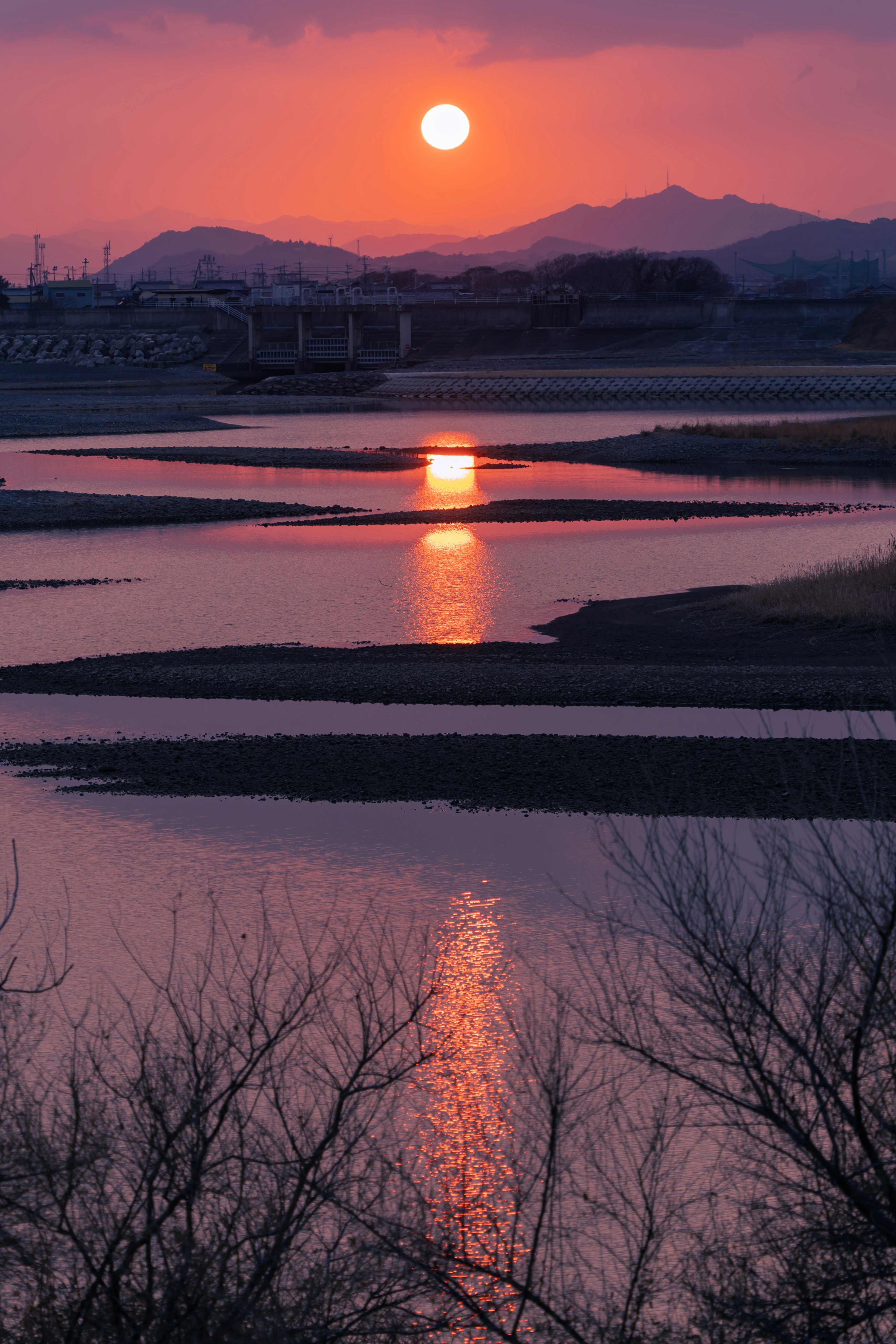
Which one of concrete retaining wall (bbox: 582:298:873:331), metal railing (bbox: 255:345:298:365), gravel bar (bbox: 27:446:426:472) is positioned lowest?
gravel bar (bbox: 27:446:426:472)

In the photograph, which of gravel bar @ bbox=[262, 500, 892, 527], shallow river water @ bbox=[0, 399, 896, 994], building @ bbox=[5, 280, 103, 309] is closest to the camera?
shallow river water @ bbox=[0, 399, 896, 994]

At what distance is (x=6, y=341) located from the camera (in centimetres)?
14138

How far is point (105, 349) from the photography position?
13588cm

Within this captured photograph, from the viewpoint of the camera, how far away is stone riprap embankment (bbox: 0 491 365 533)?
132ft

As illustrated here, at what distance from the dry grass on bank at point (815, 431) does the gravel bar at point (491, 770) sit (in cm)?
4748

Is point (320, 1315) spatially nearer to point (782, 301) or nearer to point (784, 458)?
point (784, 458)

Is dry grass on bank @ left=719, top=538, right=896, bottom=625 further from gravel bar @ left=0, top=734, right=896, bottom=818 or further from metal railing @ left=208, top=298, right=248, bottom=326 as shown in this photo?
metal railing @ left=208, top=298, right=248, bottom=326

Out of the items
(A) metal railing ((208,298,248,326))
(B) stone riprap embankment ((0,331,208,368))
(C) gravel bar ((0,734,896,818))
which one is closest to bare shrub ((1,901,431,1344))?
(C) gravel bar ((0,734,896,818))

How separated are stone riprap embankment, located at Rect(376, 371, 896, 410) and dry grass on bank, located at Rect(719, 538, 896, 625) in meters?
62.2

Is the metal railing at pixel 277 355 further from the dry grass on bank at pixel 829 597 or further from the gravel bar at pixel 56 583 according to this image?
the dry grass on bank at pixel 829 597

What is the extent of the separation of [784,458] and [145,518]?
1114 inches

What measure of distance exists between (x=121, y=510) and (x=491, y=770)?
27503 mm

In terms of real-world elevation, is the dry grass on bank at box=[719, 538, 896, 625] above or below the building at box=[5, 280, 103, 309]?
below

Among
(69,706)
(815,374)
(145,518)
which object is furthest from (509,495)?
(815,374)
